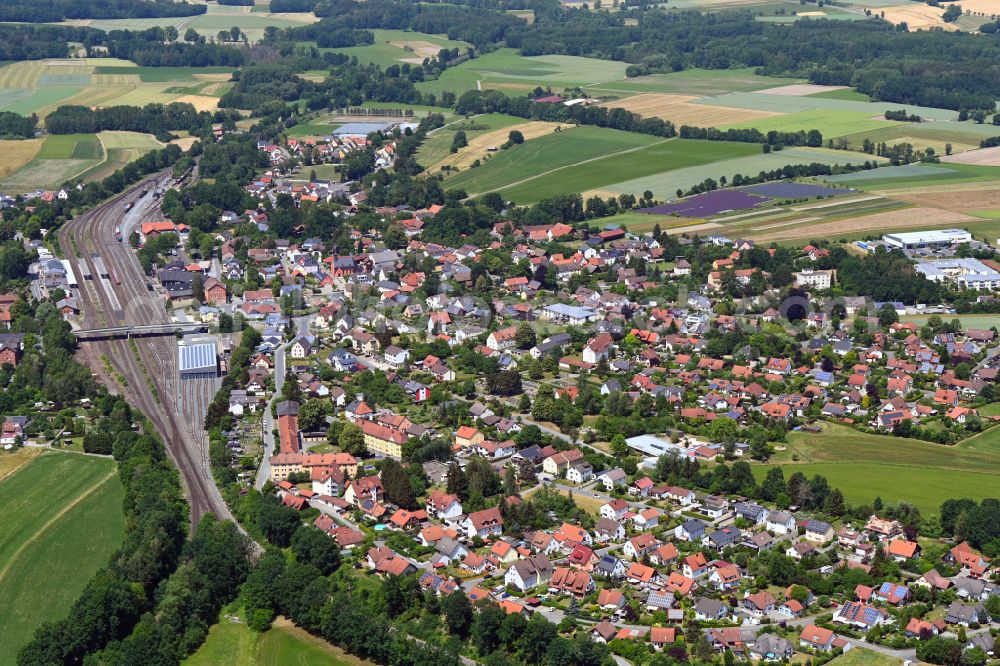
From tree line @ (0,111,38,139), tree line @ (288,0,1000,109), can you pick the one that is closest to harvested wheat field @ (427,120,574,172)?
tree line @ (288,0,1000,109)

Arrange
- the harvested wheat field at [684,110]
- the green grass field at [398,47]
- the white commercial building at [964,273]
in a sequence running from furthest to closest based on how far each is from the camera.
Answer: the green grass field at [398,47]
the harvested wheat field at [684,110]
the white commercial building at [964,273]

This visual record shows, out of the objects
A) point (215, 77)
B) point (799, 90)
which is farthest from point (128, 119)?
point (799, 90)

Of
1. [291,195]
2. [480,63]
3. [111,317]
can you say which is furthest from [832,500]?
[480,63]

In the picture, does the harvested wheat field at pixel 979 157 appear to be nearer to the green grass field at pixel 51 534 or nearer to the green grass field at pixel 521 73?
the green grass field at pixel 521 73

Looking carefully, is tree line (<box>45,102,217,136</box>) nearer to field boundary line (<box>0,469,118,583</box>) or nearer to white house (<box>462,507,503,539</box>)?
field boundary line (<box>0,469,118,583</box>)

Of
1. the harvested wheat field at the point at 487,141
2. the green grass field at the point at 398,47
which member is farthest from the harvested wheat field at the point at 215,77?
the harvested wheat field at the point at 487,141

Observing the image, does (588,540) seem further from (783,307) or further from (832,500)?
(783,307)

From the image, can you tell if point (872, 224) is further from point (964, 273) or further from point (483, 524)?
point (483, 524)
